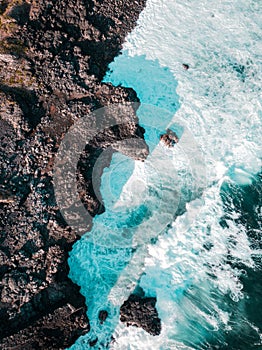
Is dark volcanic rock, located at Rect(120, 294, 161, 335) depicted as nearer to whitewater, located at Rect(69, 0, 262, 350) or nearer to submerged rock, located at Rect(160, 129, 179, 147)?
whitewater, located at Rect(69, 0, 262, 350)

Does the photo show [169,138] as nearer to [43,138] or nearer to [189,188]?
[189,188]

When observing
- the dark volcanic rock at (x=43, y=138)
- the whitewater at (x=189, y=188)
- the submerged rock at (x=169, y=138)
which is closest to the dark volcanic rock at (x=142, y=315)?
the whitewater at (x=189, y=188)

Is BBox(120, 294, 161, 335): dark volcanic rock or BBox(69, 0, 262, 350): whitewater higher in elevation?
BBox(69, 0, 262, 350): whitewater

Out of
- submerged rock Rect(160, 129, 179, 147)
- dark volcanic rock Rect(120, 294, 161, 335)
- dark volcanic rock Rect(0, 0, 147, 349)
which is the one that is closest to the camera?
dark volcanic rock Rect(0, 0, 147, 349)

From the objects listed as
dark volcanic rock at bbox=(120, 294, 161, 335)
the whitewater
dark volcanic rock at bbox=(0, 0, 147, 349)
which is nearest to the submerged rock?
the whitewater

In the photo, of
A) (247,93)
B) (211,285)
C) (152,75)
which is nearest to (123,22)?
(152,75)

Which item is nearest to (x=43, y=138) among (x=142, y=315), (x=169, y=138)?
(x=169, y=138)

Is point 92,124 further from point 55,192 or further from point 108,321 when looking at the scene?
point 108,321
